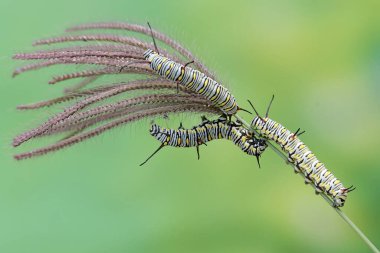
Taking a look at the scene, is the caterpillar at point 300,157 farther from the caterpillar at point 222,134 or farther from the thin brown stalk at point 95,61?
the thin brown stalk at point 95,61

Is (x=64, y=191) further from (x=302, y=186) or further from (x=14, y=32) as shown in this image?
(x=302, y=186)

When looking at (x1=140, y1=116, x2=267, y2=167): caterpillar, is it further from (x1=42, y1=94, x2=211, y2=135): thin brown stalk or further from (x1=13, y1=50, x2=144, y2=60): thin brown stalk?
(x1=13, y1=50, x2=144, y2=60): thin brown stalk

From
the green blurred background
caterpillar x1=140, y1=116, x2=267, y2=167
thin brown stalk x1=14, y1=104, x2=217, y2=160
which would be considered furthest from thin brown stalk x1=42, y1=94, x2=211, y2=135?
the green blurred background

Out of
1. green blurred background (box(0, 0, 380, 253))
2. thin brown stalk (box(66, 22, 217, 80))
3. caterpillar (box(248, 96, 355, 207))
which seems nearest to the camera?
thin brown stalk (box(66, 22, 217, 80))

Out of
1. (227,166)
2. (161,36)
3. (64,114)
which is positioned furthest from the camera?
(227,166)

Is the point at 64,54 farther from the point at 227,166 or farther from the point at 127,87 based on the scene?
the point at 227,166

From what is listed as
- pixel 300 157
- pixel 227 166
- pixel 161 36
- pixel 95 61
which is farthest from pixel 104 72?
pixel 227 166

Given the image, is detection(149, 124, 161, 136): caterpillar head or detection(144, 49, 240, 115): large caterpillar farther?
detection(149, 124, 161, 136): caterpillar head
